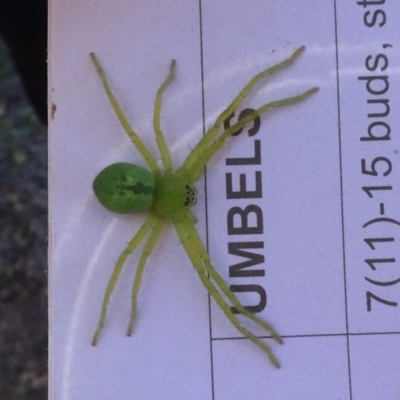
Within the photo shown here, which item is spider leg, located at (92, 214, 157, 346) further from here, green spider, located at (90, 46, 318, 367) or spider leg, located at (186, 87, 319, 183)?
spider leg, located at (186, 87, 319, 183)

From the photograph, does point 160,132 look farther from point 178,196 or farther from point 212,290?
point 212,290

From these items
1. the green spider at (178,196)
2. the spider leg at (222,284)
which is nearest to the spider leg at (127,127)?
the green spider at (178,196)

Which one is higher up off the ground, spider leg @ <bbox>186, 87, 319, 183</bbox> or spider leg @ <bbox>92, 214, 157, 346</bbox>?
spider leg @ <bbox>186, 87, 319, 183</bbox>

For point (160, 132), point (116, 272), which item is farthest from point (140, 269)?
point (160, 132)

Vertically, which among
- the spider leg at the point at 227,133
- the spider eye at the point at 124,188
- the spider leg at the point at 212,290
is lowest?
the spider leg at the point at 212,290

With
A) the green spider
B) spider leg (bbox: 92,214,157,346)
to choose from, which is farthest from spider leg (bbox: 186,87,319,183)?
spider leg (bbox: 92,214,157,346)

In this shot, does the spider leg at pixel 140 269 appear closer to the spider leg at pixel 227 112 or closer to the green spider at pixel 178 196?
the green spider at pixel 178 196

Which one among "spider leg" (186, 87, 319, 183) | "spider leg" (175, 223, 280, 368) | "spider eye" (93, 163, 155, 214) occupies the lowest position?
"spider leg" (175, 223, 280, 368)

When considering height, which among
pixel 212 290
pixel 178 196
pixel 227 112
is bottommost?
pixel 212 290
